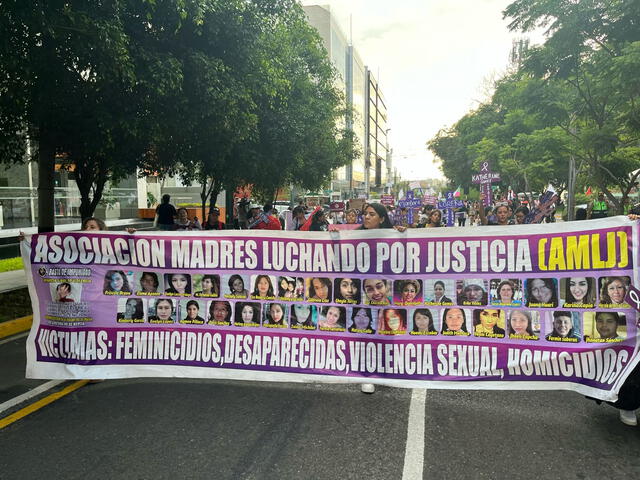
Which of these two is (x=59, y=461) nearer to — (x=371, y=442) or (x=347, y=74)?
(x=371, y=442)

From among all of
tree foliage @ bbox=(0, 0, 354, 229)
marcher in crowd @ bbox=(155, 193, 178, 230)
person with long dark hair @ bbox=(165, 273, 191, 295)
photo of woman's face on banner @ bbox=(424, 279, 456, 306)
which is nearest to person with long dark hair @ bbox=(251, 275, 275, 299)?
person with long dark hair @ bbox=(165, 273, 191, 295)

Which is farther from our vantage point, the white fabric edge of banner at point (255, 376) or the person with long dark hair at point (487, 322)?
the person with long dark hair at point (487, 322)

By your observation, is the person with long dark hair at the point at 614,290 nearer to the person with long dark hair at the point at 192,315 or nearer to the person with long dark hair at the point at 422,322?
the person with long dark hair at the point at 422,322

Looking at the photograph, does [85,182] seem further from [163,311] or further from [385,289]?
[385,289]

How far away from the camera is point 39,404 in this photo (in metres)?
4.55

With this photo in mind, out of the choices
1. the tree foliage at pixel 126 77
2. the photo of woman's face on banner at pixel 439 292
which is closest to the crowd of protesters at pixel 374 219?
the photo of woman's face on banner at pixel 439 292

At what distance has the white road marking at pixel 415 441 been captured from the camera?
332 centimetres

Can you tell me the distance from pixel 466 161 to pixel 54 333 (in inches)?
2153

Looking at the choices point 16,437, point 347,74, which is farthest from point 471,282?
point 347,74

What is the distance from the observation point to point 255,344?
4.46 metres

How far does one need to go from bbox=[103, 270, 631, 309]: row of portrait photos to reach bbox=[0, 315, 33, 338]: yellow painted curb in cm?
350

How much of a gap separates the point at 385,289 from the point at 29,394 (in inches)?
139

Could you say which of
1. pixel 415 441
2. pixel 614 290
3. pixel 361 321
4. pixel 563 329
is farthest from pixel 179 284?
pixel 614 290

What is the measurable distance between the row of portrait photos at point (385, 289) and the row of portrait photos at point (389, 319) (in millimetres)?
68
